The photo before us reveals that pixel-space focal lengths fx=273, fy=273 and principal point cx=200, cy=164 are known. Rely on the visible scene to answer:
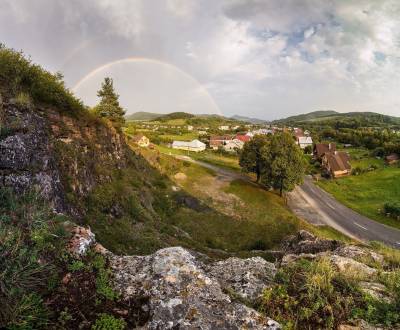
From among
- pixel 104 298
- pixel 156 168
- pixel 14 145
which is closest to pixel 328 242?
pixel 104 298

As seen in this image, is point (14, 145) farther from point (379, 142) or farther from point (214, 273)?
point (379, 142)

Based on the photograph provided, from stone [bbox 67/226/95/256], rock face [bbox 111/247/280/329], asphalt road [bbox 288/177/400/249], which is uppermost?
stone [bbox 67/226/95/256]

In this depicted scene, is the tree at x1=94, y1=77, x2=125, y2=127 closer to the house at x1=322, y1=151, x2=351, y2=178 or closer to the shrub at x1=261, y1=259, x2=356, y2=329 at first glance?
the shrub at x1=261, y1=259, x2=356, y2=329

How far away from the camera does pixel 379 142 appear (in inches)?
4651

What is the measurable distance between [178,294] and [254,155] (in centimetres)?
5453

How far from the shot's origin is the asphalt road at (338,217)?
42.7 m

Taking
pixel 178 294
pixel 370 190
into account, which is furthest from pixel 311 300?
pixel 370 190

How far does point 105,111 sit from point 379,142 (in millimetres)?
117303

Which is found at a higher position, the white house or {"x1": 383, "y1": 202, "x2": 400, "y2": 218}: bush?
the white house

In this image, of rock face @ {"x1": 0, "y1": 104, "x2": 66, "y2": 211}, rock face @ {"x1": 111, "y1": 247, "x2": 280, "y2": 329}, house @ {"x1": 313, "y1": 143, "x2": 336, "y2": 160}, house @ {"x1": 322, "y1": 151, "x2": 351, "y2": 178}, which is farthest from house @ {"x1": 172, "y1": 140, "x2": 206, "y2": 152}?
rock face @ {"x1": 111, "y1": 247, "x2": 280, "y2": 329}

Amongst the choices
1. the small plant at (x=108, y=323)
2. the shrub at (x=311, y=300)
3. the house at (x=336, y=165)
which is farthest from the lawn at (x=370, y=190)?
the small plant at (x=108, y=323)

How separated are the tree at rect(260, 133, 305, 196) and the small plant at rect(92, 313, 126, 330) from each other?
157 ft

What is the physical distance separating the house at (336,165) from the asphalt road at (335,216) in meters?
20.2

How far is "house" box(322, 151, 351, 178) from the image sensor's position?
82.4 m
